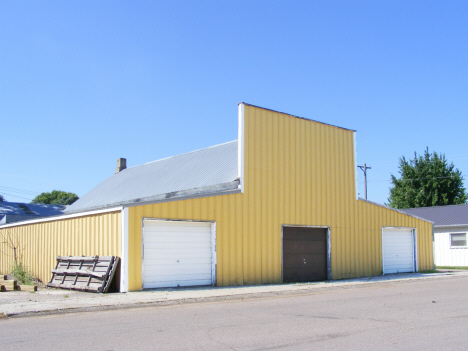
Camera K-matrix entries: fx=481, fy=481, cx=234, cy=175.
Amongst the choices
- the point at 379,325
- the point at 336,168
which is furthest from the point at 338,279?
the point at 379,325

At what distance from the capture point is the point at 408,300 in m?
12.2

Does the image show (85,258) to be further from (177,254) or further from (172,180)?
(172,180)

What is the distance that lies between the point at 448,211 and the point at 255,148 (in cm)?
2178

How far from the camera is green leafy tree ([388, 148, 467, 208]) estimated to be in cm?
5062

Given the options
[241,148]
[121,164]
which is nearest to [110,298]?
[241,148]

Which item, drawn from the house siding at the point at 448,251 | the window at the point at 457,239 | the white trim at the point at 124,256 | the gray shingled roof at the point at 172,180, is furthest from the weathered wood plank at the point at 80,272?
the window at the point at 457,239

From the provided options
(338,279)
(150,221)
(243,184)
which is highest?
(243,184)

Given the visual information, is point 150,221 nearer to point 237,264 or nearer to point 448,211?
point 237,264

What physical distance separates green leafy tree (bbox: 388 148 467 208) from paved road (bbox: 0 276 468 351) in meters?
41.6

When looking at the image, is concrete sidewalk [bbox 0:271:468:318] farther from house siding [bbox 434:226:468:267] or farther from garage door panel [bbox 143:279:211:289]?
house siding [bbox 434:226:468:267]

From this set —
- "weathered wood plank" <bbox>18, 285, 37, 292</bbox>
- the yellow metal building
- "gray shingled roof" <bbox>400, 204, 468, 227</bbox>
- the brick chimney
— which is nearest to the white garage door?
the yellow metal building

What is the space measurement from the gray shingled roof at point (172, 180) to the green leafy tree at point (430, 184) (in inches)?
1275

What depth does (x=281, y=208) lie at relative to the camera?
19531 millimetres

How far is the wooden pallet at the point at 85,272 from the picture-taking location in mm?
14625
